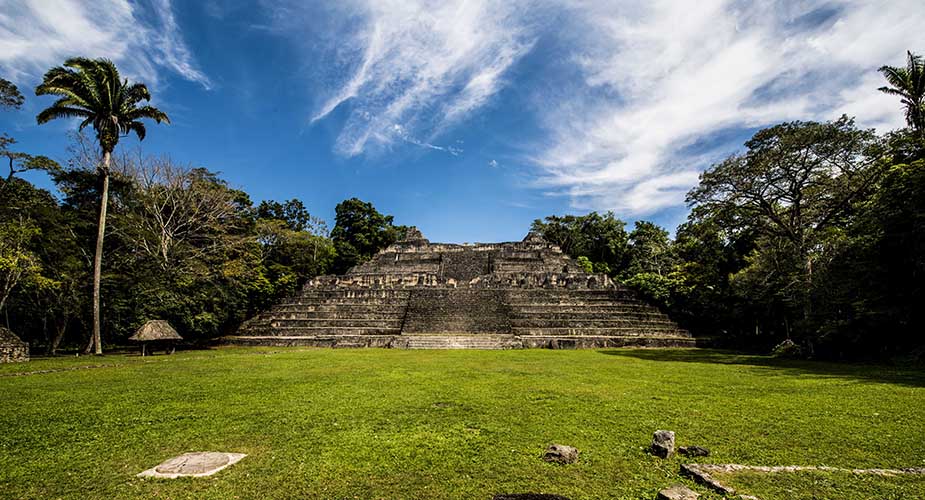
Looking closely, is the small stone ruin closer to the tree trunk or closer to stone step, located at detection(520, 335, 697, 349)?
the tree trunk

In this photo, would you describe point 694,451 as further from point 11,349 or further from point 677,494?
point 11,349

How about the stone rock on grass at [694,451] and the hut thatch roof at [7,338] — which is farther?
the hut thatch roof at [7,338]

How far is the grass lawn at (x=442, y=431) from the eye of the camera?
9.73 feet

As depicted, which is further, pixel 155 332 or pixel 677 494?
pixel 155 332

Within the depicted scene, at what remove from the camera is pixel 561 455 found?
3.39 meters

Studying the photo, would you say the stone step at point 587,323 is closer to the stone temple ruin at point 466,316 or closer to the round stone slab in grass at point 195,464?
the stone temple ruin at point 466,316

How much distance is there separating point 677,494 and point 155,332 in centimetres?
1586

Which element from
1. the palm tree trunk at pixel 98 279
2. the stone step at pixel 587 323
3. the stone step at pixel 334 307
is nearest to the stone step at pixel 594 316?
the stone step at pixel 587 323

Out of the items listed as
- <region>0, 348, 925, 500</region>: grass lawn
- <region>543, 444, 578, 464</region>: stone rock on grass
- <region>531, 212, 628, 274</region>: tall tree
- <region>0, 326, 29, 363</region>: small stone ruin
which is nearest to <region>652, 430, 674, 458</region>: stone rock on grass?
<region>0, 348, 925, 500</region>: grass lawn

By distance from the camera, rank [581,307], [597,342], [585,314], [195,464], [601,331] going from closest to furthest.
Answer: [195,464] < [597,342] < [601,331] < [585,314] < [581,307]

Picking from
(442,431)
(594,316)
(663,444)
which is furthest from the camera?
(594,316)

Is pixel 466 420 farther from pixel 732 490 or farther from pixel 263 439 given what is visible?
pixel 732 490

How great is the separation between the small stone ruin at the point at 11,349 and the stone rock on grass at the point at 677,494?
1577 cm

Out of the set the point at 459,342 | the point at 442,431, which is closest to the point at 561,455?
the point at 442,431
